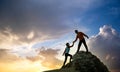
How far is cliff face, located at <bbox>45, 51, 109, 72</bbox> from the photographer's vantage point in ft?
93.6

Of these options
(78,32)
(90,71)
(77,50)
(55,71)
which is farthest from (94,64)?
(55,71)

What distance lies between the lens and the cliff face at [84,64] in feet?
93.6

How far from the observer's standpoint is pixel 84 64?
2878 cm

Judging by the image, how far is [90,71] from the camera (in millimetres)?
28328

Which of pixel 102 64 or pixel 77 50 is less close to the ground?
pixel 77 50

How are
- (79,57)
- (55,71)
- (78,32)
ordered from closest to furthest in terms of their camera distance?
(78,32), (79,57), (55,71)

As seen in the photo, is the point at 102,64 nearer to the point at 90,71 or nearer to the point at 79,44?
the point at 90,71

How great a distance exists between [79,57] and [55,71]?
6.17 meters

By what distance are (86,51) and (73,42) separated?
2.95 meters

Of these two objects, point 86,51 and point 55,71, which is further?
point 55,71

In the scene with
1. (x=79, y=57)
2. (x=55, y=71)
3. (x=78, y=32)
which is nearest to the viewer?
(x=78, y=32)

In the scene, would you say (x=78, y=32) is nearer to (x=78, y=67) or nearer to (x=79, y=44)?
(x=79, y=44)

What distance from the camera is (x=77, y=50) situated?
29.8m

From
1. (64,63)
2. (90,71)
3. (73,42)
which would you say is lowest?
(90,71)
